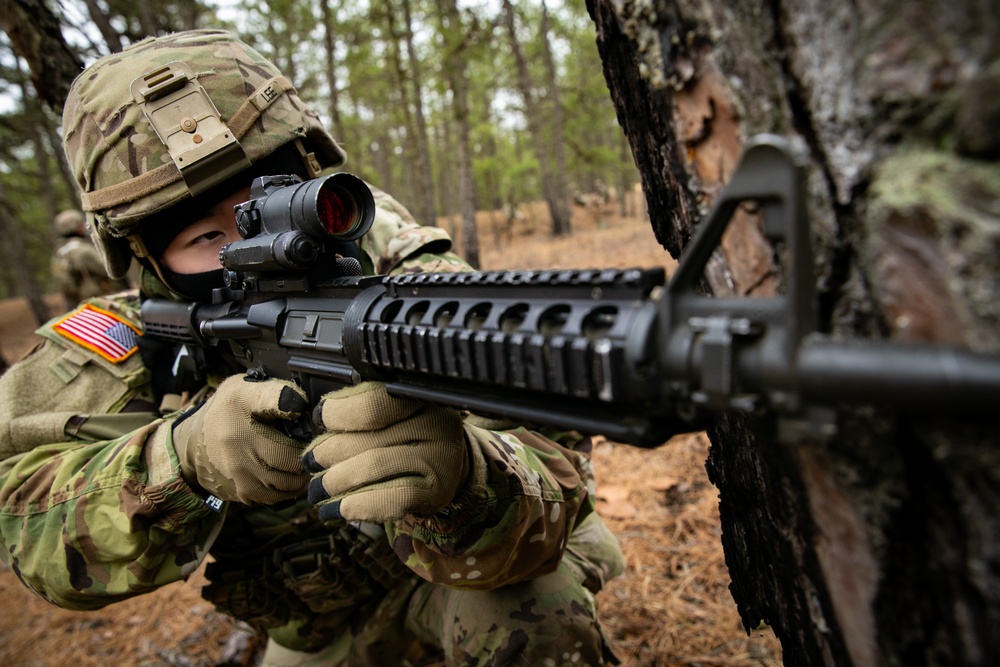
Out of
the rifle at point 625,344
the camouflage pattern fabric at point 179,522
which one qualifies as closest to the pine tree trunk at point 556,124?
the camouflage pattern fabric at point 179,522

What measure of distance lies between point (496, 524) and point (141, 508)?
4.34 ft

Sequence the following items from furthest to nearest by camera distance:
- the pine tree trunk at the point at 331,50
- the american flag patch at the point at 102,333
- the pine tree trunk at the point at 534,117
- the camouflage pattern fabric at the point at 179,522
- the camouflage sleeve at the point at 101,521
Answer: the pine tree trunk at the point at 534,117 → the pine tree trunk at the point at 331,50 → the american flag patch at the point at 102,333 → the camouflage sleeve at the point at 101,521 → the camouflage pattern fabric at the point at 179,522

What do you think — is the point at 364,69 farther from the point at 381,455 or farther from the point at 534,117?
the point at 381,455

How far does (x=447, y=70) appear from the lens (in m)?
11.0

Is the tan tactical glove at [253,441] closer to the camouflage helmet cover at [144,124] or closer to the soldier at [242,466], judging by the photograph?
the soldier at [242,466]

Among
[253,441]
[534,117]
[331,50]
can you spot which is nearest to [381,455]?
[253,441]

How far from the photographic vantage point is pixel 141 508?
7.07 feet

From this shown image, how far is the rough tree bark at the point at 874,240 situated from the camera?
2.40 ft

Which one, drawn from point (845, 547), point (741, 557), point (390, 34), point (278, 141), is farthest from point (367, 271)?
point (390, 34)

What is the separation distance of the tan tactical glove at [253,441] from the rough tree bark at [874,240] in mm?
1369

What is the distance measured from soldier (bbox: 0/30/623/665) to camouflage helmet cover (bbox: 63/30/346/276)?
10mm

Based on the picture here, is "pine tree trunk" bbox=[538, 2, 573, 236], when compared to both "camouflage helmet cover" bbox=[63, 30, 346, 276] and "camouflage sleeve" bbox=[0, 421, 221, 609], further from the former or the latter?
"camouflage sleeve" bbox=[0, 421, 221, 609]

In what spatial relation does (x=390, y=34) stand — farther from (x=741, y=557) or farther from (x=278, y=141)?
(x=741, y=557)

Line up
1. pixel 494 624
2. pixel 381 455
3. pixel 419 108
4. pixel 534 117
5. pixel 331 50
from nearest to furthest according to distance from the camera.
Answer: pixel 381 455 < pixel 494 624 < pixel 331 50 < pixel 419 108 < pixel 534 117
